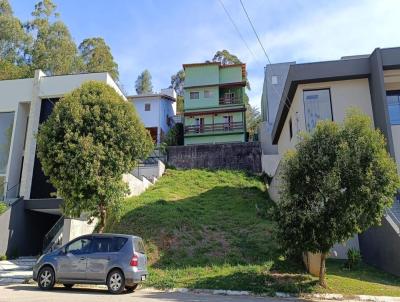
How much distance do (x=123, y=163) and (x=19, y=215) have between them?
28.1 ft

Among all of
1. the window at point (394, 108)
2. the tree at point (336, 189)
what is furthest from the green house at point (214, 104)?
the tree at point (336, 189)

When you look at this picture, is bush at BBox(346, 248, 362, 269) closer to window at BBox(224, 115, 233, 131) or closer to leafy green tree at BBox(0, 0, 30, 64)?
window at BBox(224, 115, 233, 131)

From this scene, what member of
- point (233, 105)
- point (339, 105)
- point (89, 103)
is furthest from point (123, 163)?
point (233, 105)

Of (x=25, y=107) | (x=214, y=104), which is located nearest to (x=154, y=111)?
(x=214, y=104)

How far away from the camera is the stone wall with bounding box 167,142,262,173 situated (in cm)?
3400

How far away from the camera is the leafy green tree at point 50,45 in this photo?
3731 centimetres

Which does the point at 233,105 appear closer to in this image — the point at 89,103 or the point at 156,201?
the point at 156,201

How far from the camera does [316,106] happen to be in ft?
62.6

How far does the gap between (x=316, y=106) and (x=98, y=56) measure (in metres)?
31.2

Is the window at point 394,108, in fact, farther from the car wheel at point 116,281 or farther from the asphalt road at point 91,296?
the car wheel at point 116,281

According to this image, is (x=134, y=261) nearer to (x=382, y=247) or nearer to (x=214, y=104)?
(x=382, y=247)

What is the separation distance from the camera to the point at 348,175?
37.9 feet

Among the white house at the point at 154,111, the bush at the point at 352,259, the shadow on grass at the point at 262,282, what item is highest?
the white house at the point at 154,111

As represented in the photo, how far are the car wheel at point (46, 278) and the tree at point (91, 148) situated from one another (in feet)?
11.3
